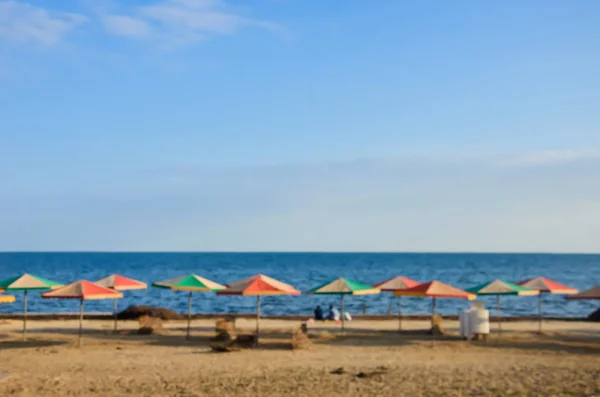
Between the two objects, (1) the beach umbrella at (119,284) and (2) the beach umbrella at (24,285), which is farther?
(1) the beach umbrella at (119,284)

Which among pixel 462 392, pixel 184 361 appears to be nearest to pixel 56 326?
pixel 184 361

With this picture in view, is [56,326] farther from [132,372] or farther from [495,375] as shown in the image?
[495,375]

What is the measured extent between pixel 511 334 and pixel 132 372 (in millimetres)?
14187

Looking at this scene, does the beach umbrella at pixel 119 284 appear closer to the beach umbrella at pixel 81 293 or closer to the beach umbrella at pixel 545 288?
the beach umbrella at pixel 81 293

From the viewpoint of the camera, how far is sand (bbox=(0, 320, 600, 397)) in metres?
14.9

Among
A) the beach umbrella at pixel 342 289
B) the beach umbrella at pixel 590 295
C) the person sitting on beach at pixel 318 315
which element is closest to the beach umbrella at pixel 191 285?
the beach umbrella at pixel 342 289

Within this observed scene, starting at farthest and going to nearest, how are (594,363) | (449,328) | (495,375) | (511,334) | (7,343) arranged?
(449,328) → (511,334) → (7,343) → (594,363) → (495,375)

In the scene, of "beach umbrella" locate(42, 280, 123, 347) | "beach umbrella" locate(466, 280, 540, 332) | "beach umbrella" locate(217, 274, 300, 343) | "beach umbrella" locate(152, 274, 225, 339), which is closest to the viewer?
"beach umbrella" locate(42, 280, 123, 347)

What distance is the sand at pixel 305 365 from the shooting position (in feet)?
48.8

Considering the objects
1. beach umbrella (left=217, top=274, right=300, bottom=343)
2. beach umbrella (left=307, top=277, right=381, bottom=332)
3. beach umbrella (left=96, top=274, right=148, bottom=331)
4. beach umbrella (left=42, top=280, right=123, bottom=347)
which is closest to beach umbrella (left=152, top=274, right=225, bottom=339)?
beach umbrella (left=217, top=274, right=300, bottom=343)

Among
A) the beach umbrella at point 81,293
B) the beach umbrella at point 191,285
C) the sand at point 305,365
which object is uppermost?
the beach umbrella at point 191,285

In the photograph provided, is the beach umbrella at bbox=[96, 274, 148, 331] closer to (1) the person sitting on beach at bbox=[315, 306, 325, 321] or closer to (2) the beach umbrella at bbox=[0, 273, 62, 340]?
(2) the beach umbrella at bbox=[0, 273, 62, 340]

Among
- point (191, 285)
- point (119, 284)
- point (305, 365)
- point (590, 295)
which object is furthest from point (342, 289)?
point (119, 284)

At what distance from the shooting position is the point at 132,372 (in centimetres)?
1686
